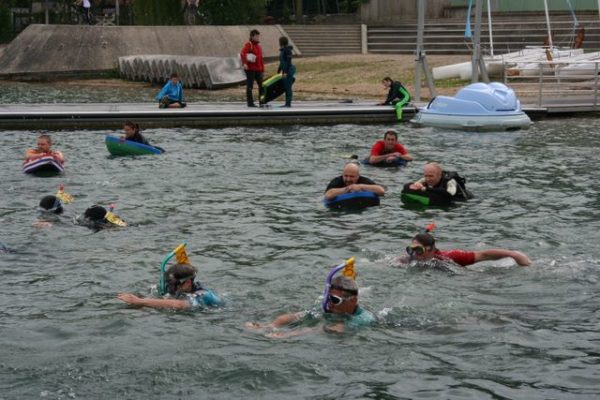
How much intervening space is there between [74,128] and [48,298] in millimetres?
17187

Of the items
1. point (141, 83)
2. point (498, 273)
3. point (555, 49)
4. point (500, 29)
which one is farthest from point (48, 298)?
point (500, 29)

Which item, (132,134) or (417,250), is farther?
(132,134)

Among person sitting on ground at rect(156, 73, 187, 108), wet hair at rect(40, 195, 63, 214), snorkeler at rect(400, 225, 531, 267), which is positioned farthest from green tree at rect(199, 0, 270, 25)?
snorkeler at rect(400, 225, 531, 267)

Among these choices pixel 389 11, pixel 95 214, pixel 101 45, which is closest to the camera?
pixel 95 214

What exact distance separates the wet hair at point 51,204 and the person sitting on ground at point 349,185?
4627 millimetres

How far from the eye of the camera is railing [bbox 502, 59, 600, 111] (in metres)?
31.8

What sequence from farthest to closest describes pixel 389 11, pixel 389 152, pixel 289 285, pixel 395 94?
pixel 389 11 < pixel 395 94 < pixel 389 152 < pixel 289 285

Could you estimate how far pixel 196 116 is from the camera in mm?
29469

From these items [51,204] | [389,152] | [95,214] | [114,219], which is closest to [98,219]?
[95,214]

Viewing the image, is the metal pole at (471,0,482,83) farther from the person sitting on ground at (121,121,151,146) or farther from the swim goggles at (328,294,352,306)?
the swim goggles at (328,294,352,306)

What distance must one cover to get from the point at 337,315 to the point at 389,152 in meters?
12.0

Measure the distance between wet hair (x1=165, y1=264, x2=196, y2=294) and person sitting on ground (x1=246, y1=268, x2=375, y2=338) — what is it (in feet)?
2.99

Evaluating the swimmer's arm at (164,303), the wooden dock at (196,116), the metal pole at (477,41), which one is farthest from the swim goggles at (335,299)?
the metal pole at (477,41)

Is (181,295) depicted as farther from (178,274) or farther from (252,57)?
(252,57)
